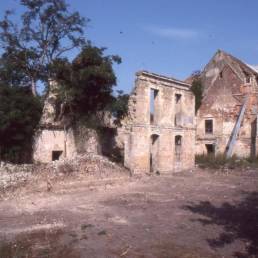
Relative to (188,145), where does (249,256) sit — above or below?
below

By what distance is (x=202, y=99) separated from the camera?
2953 cm

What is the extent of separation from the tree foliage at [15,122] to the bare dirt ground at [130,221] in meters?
4.17

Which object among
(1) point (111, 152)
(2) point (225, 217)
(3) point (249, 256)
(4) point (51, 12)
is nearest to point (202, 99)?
(1) point (111, 152)

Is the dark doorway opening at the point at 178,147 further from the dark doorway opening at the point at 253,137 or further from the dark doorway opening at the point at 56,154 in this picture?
the dark doorway opening at the point at 56,154

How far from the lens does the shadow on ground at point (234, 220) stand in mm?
8070

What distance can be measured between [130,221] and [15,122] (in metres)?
9.73

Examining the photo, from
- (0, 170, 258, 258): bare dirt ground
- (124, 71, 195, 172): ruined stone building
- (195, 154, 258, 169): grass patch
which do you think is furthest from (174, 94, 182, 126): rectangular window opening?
(0, 170, 258, 258): bare dirt ground

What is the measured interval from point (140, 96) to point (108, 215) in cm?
1017

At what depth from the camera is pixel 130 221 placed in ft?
33.1

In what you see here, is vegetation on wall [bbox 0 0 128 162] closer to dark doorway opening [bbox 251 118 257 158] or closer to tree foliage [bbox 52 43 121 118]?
tree foliage [bbox 52 43 121 118]

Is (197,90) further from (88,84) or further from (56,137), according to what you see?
(56,137)

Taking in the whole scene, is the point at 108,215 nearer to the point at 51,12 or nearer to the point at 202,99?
the point at 51,12

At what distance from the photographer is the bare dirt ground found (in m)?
7.58

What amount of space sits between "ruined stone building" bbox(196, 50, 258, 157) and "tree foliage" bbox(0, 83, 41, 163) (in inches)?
612
